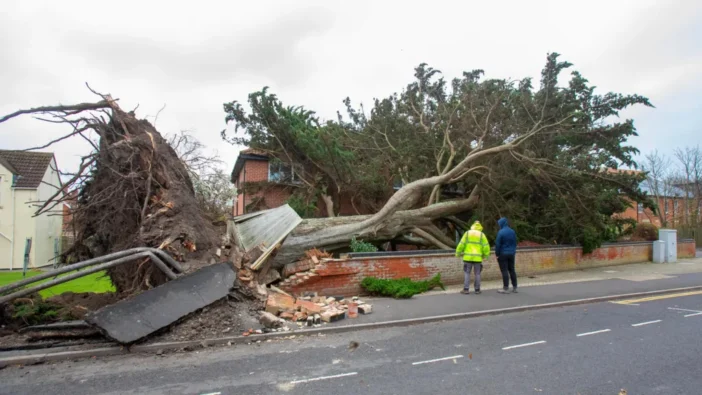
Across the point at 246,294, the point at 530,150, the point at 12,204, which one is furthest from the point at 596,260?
the point at 12,204

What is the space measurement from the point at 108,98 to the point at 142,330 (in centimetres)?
520

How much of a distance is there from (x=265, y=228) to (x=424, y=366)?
641cm

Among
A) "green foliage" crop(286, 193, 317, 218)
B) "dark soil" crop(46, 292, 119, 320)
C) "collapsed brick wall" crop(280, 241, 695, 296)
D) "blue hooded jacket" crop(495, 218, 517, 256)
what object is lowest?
"dark soil" crop(46, 292, 119, 320)

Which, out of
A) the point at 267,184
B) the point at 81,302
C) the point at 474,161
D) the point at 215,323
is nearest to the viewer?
the point at 215,323

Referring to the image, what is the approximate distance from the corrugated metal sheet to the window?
605cm

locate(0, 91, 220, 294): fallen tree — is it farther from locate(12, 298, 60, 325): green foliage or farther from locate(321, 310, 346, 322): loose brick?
locate(321, 310, 346, 322): loose brick

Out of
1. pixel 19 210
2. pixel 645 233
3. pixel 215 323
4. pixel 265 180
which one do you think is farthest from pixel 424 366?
pixel 19 210

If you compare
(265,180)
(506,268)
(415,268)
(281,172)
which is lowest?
(415,268)

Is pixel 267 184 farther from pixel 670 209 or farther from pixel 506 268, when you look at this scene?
pixel 670 209

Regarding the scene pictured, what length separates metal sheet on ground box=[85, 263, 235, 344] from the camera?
5531 mm

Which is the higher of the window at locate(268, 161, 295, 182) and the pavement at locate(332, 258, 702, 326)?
the window at locate(268, 161, 295, 182)

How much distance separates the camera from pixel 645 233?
1866 centimetres

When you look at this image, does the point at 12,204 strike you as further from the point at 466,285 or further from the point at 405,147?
the point at 466,285

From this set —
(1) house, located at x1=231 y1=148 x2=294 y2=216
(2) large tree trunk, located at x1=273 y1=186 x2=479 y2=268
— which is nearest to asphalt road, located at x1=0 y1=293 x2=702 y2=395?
(2) large tree trunk, located at x1=273 y1=186 x2=479 y2=268
